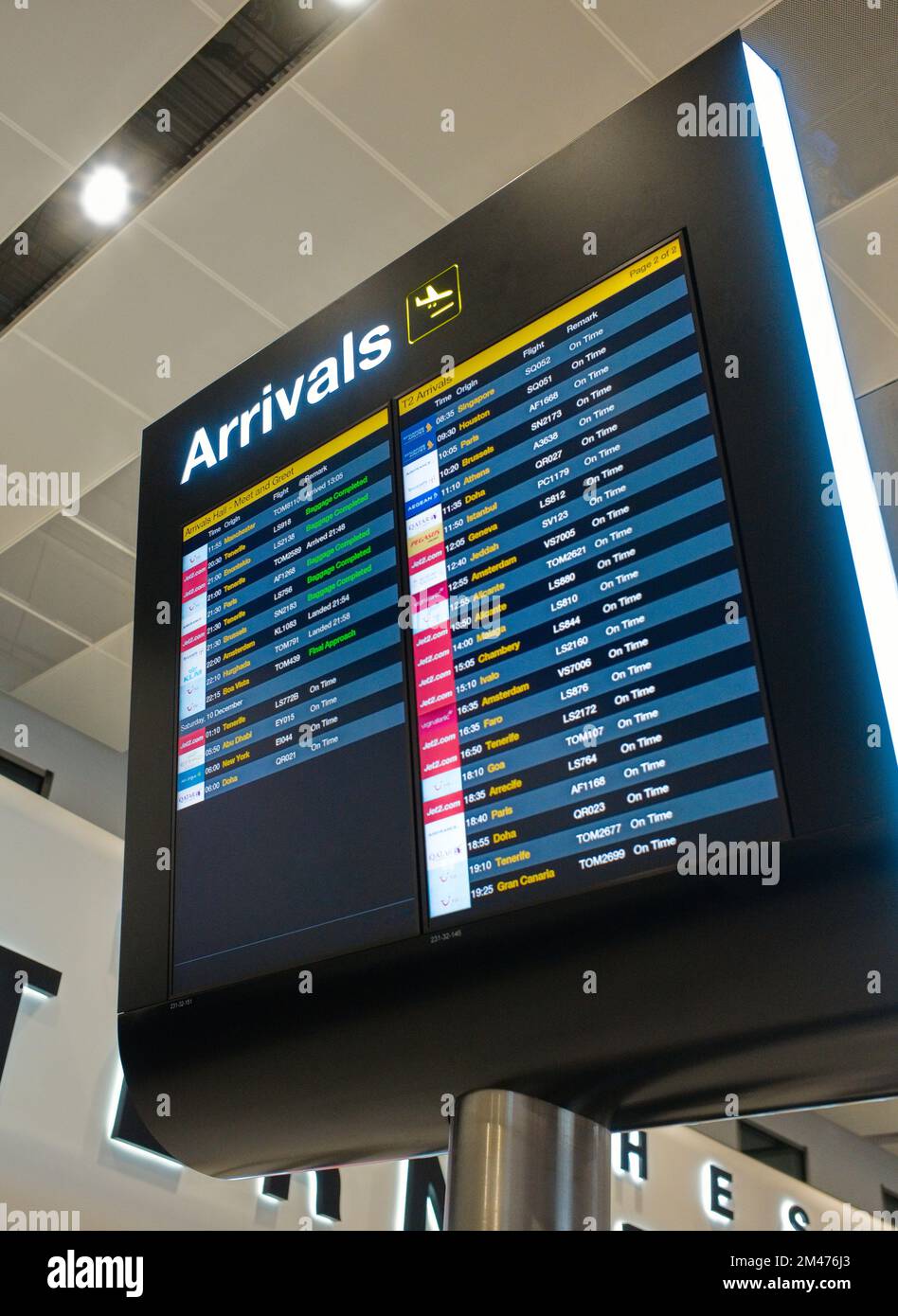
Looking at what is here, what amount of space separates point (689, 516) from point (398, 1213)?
5.14 meters

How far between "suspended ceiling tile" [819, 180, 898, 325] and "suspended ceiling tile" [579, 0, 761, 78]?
735 mm

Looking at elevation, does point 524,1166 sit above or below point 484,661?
below

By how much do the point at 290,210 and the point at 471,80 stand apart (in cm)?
74

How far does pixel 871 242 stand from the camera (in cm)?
408

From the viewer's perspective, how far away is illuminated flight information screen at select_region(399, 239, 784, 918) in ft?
3.90

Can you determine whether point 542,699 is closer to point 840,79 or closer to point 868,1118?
point 840,79

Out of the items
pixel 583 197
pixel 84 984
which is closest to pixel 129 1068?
pixel 583 197

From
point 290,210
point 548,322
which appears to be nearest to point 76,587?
point 290,210

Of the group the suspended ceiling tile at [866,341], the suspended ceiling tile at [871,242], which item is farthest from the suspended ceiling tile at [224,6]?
the suspended ceiling tile at [866,341]

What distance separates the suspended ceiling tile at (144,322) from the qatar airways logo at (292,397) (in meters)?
2.59
